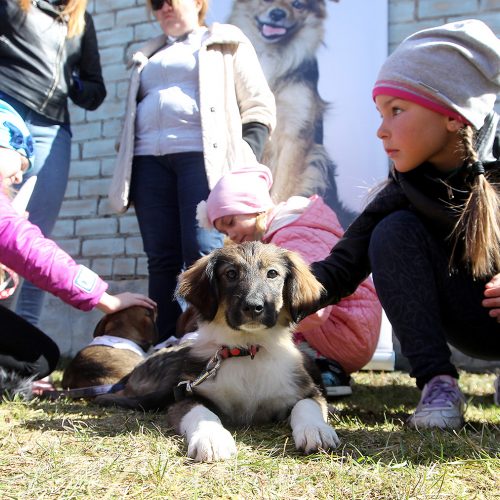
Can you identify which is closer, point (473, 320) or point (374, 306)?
point (473, 320)

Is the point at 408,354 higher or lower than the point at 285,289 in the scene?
lower

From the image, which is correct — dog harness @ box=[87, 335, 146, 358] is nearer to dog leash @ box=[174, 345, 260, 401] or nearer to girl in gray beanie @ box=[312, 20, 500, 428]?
dog leash @ box=[174, 345, 260, 401]

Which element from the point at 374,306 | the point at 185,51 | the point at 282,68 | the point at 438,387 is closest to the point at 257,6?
the point at 282,68

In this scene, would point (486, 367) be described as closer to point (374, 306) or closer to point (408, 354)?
point (374, 306)

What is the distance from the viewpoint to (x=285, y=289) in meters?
2.77

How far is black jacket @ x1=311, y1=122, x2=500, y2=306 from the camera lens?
2.68m

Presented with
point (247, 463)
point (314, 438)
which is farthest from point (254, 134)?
point (247, 463)

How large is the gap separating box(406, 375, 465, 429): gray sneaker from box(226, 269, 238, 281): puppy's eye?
0.91m

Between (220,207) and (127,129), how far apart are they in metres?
1.16

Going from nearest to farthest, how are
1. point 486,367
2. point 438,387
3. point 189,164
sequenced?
point 438,387, point 189,164, point 486,367

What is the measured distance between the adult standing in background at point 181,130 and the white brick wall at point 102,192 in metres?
2.11

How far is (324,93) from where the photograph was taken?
5.89m

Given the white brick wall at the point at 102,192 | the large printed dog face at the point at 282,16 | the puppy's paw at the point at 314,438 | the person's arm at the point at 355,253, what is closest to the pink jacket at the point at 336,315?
the person's arm at the point at 355,253

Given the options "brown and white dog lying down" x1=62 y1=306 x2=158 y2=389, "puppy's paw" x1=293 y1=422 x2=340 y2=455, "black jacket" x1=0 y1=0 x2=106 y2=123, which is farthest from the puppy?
"puppy's paw" x1=293 y1=422 x2=340 y2=455
